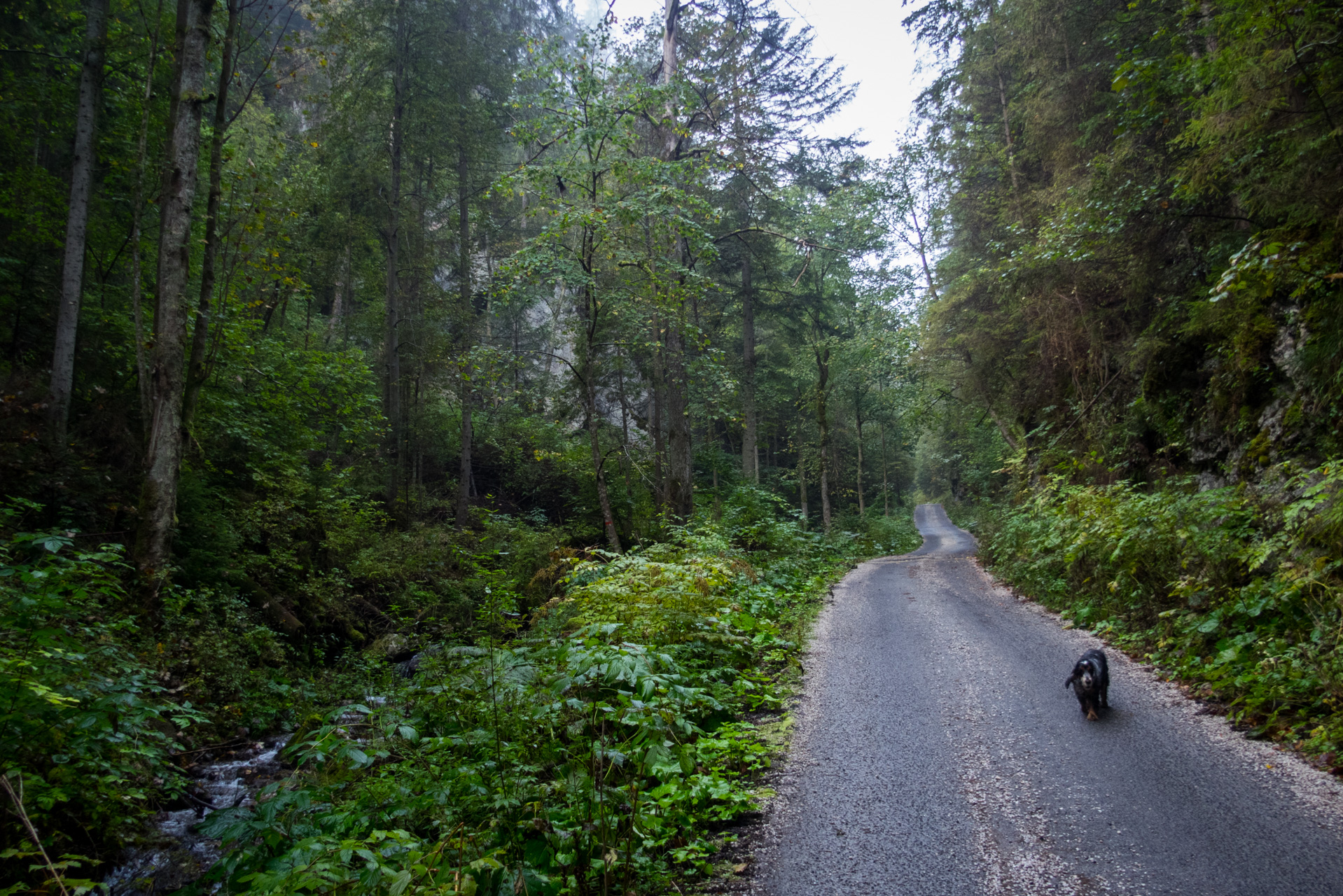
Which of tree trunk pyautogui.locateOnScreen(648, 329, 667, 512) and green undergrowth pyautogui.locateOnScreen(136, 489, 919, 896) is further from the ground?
tree trunk pyautogui.locateOnScreen(648, 329, 667, 512)

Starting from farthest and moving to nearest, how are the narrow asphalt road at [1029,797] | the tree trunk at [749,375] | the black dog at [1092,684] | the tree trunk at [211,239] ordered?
the tree trunk at [749,375] < the tree trunk at [211,239] < the black dog at [1092,684] < the narrow asphalt road at [1029,797]

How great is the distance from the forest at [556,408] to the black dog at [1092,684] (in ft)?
2.80

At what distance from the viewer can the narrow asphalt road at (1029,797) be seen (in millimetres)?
2891

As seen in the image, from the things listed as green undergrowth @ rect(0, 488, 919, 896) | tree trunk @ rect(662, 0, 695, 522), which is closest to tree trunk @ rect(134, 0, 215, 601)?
green undergrowth @ rect(0, 488, 919, 896)

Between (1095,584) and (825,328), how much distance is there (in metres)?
20.3

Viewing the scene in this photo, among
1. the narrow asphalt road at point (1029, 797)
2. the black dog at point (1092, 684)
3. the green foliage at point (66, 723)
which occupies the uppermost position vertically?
the green foliage at point (66, 723)

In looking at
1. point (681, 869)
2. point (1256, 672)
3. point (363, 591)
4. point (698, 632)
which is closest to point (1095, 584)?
point (1256, 672)

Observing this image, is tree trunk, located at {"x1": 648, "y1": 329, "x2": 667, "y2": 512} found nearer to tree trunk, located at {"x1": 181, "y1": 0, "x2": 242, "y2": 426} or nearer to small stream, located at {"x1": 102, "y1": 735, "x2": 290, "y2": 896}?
tree trunk, located at {"x1": 181, "y1": 0, "x2": 242, "y2": 426}

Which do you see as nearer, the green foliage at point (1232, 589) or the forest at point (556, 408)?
the forest at point (556, 408)

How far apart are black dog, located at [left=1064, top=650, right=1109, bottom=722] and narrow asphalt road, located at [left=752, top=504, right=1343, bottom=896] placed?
0.12m

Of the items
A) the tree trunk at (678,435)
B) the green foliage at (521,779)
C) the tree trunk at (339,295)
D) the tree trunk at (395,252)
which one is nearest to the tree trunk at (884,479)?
the tree trunk at (678,435)

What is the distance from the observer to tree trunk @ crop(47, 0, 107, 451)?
29.7 feet

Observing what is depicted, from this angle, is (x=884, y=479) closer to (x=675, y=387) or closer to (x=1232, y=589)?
(x=675, y=387)

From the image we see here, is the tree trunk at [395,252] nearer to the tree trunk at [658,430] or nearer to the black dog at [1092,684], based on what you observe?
the tree trunk at [658,430]
